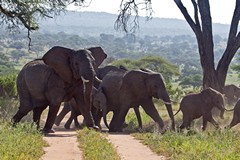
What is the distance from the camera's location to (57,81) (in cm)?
1391

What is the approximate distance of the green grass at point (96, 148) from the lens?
29.1 feet

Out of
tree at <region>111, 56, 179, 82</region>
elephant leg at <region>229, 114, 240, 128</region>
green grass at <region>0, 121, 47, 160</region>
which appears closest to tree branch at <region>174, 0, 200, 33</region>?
elephant leg at <region>229, 114, 240, 128</region>

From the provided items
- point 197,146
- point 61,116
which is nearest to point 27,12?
point 61,116

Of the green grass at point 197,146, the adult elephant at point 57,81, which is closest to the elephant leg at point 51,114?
the adult elephant at point 57,81

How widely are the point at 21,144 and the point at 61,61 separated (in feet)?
15.9

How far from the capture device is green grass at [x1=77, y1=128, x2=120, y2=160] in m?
8.88

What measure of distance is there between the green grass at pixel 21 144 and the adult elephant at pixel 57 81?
2276 millimetres

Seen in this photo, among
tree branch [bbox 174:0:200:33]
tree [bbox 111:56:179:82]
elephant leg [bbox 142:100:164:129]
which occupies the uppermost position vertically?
tree branch [bbox 174:0:200:33]

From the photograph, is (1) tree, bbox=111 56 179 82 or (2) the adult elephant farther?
(1) tree, bbox=111 56 179 82

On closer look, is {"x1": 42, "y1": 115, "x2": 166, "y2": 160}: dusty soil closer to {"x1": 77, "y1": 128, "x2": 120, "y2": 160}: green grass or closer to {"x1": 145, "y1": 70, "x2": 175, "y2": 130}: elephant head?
{"x1": 77, "y1": 128, "x2": 120, "y2": 160}: green grass

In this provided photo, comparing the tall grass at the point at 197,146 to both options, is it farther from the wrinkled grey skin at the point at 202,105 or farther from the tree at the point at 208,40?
the tree at the point at 208,40

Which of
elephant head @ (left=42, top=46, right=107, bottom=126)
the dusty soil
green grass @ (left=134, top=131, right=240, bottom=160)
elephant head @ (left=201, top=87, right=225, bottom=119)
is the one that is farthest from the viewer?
elephant head @ (left=201, top=87, right=225, bottom=119)

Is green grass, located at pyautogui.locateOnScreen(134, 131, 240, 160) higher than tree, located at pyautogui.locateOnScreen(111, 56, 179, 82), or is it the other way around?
green grass, located at pyautogui.locateOnScreen(134, 131, 240, 160)

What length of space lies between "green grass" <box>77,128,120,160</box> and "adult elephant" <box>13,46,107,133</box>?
2096 millimetres
